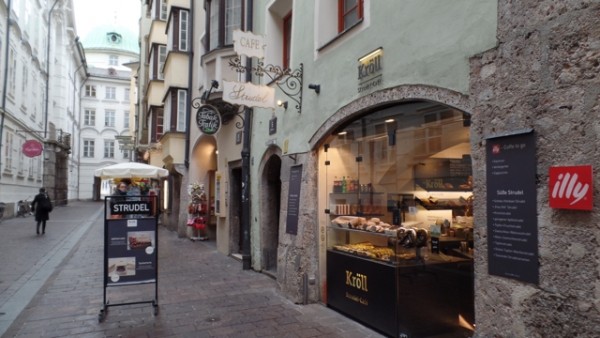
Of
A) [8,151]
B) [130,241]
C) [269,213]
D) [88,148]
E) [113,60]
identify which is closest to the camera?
[130,241]

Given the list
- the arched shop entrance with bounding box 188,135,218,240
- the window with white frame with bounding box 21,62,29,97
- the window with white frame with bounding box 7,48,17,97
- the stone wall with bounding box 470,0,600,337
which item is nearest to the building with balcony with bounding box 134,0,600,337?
the stone wall with bounding box 470,0,600,337

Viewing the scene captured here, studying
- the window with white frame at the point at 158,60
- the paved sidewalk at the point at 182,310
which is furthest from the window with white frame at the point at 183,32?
the paved sidewalk at the point at 182,310

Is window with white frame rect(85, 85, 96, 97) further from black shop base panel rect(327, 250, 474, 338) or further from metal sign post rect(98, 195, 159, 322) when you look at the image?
black shop base panel rect(327, 250, 474, 338)

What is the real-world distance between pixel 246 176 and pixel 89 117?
50.1 metres

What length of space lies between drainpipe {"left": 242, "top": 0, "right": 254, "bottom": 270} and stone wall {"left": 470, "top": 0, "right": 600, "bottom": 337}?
21.1 feet

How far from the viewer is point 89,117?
175 ft

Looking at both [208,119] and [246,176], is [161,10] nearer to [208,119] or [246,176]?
[208,119]

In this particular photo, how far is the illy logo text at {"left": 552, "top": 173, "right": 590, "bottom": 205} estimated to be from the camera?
305 cm

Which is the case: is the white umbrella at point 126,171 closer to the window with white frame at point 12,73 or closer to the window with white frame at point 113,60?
the window with white frame at point 12,73

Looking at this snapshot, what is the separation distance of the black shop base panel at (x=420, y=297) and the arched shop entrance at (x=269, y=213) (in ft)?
13.2

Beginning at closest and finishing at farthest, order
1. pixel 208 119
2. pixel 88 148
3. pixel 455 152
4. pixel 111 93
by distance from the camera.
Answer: pixel 455 152 < pixel 208 119 < pixel 88 148 < pixel 111 93

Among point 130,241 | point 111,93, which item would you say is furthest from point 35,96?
point 111,93

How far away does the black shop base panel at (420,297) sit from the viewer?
5.23 m

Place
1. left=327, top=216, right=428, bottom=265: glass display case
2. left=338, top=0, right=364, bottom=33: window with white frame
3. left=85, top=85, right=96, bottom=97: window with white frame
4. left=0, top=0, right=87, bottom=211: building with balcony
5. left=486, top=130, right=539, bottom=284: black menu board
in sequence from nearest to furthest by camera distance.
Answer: left=486, top=130, right=539, bottom=284: black menu board
left=327, top=216, right=428, bottom=265: glass display case
left=338, top=0, right=364, bottom=33: window with white frame
left=0, top=0, right=87, bottom=211: building with balcony
left=85, top=85, right=96, bottom=97: window with white frame
